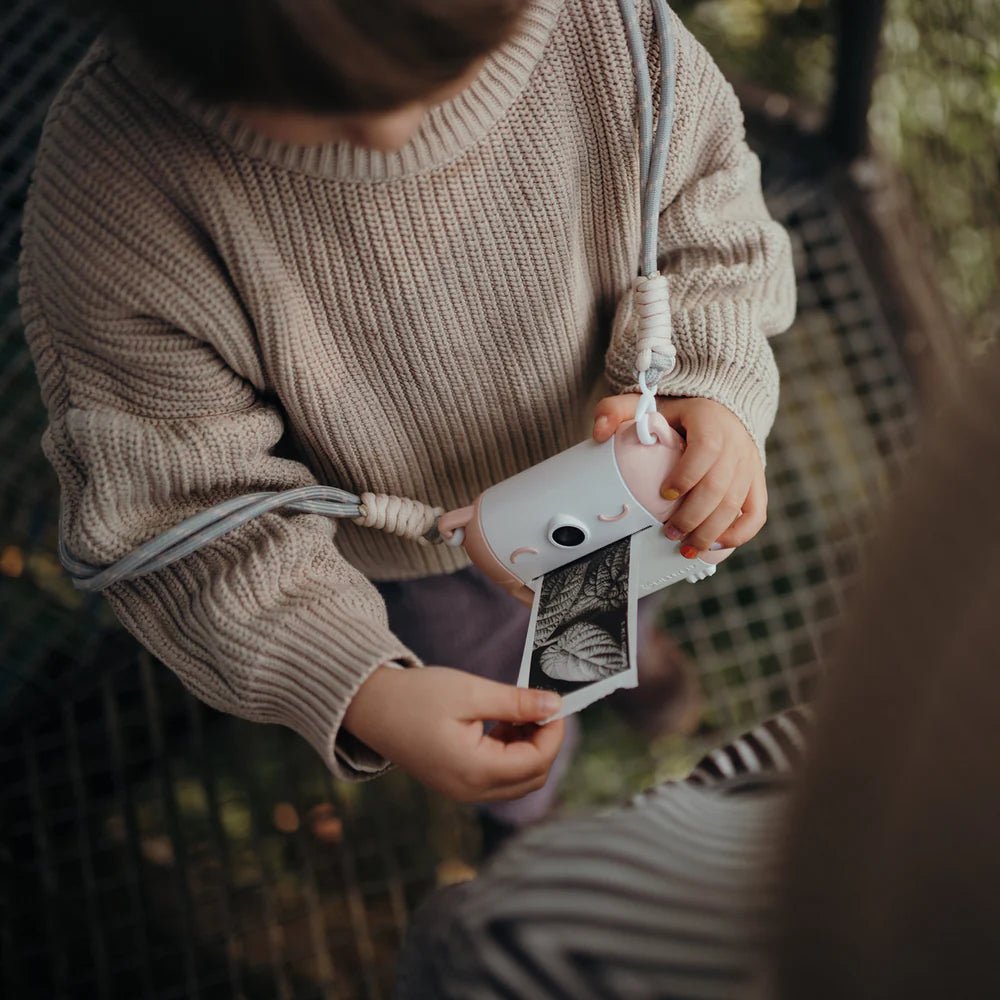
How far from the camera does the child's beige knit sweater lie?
492 millimetres

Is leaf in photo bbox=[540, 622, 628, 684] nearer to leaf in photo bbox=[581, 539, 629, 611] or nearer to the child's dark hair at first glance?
leaf in photo bbox=[581, 539, 629, 611]

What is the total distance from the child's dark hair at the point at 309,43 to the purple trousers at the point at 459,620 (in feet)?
1.55

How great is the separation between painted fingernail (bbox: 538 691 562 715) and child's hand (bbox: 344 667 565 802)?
1 cm

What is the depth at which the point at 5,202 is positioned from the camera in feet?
2.70

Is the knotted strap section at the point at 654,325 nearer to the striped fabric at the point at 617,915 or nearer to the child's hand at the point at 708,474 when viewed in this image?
the child's hand at the point at 708,474

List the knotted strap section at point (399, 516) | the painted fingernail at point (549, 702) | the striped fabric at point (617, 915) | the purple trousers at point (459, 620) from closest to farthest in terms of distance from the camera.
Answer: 1. the striped fabric at point (617, 915)
2. the painted fingernail at point (549, 702)
3. the knotted strap section at point (399, 516)
4. the purple trousers at point (459, 620)

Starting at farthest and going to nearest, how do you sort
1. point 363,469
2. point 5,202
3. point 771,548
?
point 771,548, point 5,202, point 363,469

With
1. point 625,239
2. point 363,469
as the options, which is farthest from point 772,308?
point 363,469

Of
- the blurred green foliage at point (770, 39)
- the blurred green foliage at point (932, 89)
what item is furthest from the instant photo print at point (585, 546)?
the blurred green foliage at point (770, 39)

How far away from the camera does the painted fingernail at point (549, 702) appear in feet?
1.54

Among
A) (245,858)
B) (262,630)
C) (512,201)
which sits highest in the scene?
(512,201)

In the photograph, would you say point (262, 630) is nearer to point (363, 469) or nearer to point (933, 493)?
point (363, 469)

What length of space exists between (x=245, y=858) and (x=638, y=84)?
2.61 ft

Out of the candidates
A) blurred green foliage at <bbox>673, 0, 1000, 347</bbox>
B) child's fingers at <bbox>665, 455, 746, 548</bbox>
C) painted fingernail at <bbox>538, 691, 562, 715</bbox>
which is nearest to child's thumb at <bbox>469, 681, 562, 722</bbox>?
painted fingernail at <bbox>538, 691, 562, 715</bbox>
